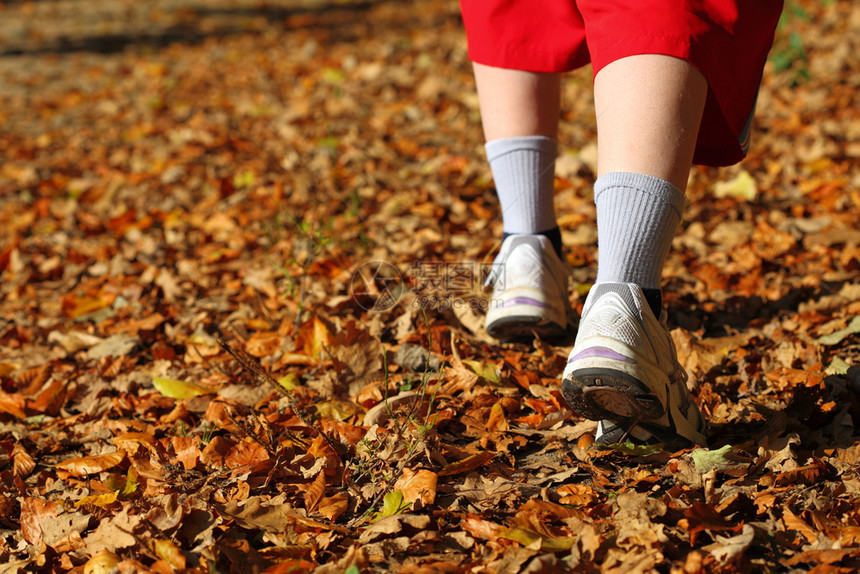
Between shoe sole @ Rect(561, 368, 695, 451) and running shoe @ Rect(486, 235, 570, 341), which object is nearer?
shoe sole @ Rect(561, 368, 695, 451)

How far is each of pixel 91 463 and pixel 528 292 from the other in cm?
111

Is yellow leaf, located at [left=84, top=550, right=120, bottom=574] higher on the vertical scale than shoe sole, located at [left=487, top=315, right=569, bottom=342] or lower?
lower

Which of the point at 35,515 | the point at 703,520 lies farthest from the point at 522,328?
the point at 35,515

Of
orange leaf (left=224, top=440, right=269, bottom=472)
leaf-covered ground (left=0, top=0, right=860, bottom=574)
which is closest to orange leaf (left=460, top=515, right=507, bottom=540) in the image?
leaf-covered ground (left=0, top=0, right=860, bottom=574)

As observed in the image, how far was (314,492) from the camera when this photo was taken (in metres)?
1.51

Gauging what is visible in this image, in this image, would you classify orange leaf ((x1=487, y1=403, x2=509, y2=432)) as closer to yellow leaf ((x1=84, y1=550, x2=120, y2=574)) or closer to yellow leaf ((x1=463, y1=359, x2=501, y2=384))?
yellow leaf ((x1=463, y1=359, x2=501, y2=384))

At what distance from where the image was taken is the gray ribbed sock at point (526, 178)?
80.4 inches

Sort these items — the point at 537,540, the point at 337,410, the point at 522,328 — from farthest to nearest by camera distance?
the point at 522,328, the point at 337,410, the point at 537,540

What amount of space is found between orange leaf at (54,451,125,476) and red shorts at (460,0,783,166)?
1334 millimetres

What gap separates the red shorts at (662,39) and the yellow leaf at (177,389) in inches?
45.5

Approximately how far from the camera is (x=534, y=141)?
2.03 meters

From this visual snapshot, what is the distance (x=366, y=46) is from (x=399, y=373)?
463 cm

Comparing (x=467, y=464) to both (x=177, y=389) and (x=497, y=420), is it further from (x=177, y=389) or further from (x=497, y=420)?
(x=177, y=389)

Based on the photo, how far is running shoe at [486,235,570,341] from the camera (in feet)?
6.31
